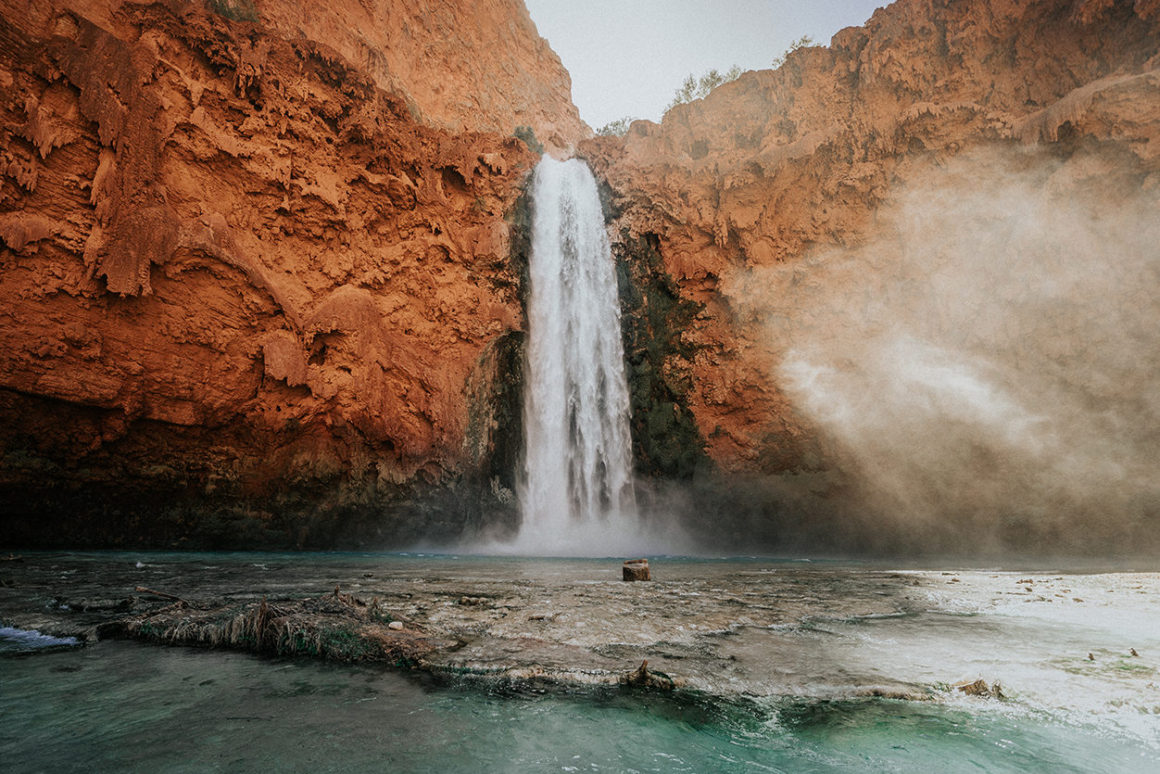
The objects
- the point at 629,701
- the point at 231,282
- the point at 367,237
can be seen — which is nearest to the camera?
the point at 629,701

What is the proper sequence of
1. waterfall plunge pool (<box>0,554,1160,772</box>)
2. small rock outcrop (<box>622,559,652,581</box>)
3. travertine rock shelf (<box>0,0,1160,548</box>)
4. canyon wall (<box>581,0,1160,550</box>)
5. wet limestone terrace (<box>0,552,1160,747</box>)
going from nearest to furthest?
waterfall plunge pool (<box>0,554,1160,772</box>)
wet limestone terrace (<box>0,552,1160,747</box>)
small rock outcrop (<box>622,559,652,581</box>)
travertine rock shelf (<box>0,0,1160,548</box>)
canyon wall (<box>581,0,1160,550</box>)

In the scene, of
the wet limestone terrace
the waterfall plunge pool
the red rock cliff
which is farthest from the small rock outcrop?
the red rock cliff

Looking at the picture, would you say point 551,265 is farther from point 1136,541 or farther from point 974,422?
point 1136,541

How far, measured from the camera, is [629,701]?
79.4 inches

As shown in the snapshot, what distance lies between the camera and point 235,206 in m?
11.3

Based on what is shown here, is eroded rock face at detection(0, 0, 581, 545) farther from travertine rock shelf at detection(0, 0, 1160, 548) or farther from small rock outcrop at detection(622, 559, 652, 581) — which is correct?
small rock outcrop at detection(622, 559, 652, 581)

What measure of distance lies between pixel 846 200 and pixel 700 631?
14.2 meters

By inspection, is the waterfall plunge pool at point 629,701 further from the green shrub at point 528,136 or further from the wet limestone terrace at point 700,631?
the green shrub at point 528,136

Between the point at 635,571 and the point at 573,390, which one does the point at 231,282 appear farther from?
the point at 635,571

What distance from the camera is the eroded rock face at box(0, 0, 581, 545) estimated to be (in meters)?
9.51

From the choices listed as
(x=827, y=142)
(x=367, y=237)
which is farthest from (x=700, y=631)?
(x=827, y=142)

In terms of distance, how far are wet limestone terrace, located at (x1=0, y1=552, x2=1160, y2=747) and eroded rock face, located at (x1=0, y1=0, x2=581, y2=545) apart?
21.0ft

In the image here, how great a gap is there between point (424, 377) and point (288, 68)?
7391mm

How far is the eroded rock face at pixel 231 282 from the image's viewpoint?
9.51 metres
